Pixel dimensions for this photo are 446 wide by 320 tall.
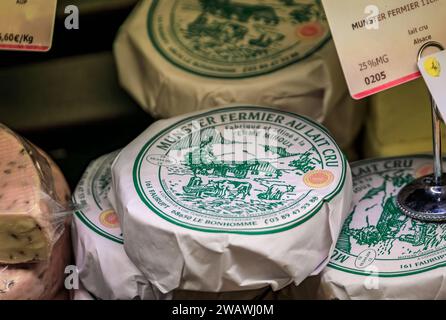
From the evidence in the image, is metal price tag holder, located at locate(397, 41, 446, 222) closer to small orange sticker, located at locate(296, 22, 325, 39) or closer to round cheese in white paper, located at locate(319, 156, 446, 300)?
round cheese in white paper, located at locate(319, 156, 446, 300)

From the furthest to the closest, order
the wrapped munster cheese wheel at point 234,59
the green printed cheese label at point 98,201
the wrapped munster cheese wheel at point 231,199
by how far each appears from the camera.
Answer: the wrapped munster cheese wheel at point 234,59 → the green printed cheese label at point 98,201 → the wrapped munster cheese wheel at point 231,199

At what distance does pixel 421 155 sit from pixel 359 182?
124 millimetres

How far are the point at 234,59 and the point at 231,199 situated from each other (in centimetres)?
36

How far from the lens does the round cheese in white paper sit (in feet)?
3.24

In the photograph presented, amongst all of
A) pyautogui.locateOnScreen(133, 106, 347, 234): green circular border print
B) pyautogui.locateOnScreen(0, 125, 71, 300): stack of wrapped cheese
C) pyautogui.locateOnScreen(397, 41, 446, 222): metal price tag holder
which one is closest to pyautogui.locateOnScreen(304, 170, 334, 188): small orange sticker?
pyautogui.locateOnScreen(133, 106, 347, 234): green circular border print

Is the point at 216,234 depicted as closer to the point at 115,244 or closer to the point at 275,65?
the point at 115,244

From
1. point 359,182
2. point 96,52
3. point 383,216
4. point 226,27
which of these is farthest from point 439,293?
point 96,52

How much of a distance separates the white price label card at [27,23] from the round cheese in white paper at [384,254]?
0.52 metres

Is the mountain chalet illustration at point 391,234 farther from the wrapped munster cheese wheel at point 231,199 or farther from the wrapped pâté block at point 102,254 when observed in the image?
the wrapped pâté block at point 102,254

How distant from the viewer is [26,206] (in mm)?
1000

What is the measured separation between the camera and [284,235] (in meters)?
0.99

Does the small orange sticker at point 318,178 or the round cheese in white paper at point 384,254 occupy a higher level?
the small orange sticker at point 318,178

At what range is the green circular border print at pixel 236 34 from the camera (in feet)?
4.33

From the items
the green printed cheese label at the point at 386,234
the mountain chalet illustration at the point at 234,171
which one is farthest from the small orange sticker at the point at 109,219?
the green printed cheese label at the point at 386,234
